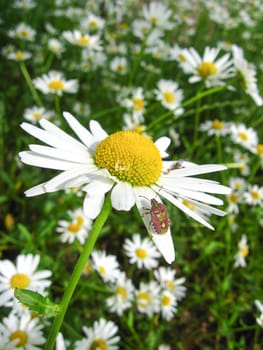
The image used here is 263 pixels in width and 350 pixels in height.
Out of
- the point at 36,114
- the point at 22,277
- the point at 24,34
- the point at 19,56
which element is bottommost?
the point at 22,277

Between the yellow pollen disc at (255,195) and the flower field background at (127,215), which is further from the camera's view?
the yellow pollen disc at (255,195)

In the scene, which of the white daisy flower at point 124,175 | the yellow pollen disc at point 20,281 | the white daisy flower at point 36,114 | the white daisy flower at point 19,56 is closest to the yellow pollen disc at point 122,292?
the yellow pollen disc at point 20,281

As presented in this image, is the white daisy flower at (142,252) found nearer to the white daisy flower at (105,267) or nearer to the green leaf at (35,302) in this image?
the white daisy flower at (105,267)

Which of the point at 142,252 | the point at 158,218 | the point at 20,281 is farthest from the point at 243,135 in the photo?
the point at 158,218

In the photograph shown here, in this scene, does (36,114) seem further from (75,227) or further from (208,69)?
(208,69)

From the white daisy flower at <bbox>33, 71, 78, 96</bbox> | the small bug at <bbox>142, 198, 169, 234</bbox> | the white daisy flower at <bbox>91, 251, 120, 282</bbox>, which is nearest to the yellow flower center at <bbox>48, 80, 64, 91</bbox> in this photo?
the white daisy flower at <bbox>33, 71, 78, 96</bbox>
